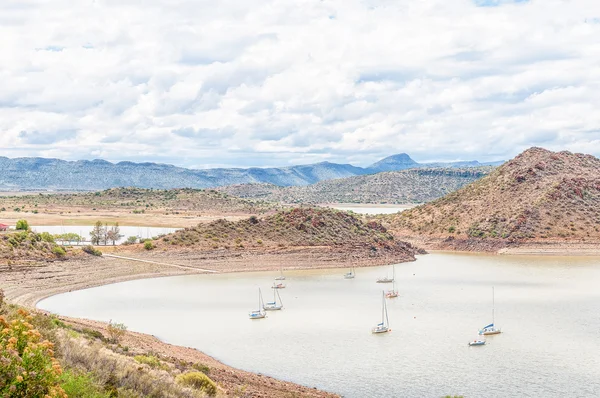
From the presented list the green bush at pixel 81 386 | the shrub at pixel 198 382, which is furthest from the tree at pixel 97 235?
the green bush at pixel 81 386

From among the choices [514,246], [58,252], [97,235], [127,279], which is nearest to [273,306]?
[127,279]

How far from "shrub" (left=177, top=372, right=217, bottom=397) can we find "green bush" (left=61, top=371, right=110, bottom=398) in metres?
5.44

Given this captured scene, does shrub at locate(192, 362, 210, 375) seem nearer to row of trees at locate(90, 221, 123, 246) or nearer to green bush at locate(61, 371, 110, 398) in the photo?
green bush at locate(61, 371, 110, 398)

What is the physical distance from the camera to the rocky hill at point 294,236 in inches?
2904

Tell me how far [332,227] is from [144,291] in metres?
33.5

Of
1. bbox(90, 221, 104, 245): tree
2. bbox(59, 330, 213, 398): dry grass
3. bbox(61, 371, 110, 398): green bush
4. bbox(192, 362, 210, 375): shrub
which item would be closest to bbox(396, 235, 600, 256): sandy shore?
bbox(90, 221, 104, 245): tree

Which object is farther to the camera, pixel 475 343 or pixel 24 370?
pixel 475 343

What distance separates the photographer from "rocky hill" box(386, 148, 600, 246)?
92356 millimetres

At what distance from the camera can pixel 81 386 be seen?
1241 centimetres

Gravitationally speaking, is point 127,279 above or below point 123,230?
below

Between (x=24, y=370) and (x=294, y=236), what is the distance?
223ft

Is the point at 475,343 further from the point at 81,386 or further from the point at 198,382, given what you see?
the point at 81,386

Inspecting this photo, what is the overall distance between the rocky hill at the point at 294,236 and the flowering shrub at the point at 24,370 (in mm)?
61198

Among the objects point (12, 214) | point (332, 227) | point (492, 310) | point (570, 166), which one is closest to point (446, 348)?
point (492, 310)
